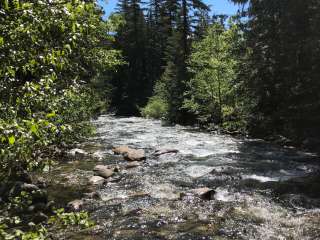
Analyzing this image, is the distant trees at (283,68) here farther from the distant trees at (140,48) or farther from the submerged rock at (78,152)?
the distant trees at (140,48)

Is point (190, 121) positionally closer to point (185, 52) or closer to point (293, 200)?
point (185, 52)

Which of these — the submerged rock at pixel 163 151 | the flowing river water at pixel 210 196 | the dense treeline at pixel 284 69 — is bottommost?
the flowing river water at pixel 210 196

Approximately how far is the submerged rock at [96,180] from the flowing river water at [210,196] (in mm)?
307

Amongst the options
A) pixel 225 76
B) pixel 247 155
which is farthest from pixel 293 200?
pixel 225 76

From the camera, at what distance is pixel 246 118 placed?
918 inches

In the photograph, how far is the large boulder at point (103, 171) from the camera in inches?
547

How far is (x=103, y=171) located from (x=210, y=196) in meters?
4.63

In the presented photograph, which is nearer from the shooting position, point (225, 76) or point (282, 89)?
point (282, 89)

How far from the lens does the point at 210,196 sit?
11.0 metres

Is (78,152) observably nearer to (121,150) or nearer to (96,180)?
(121,150)

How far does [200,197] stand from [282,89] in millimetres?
11406

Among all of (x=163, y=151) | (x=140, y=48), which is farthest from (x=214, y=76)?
(x=140, y=48)

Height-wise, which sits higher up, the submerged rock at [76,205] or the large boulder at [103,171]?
the large boulder at [103,171]

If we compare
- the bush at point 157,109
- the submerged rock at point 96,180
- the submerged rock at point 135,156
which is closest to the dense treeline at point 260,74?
the bush at point 157,109
